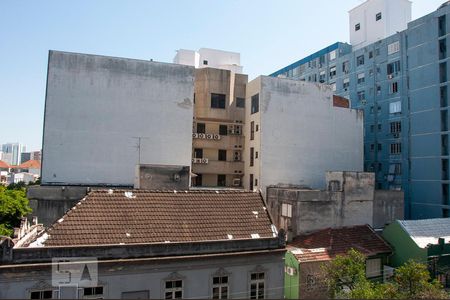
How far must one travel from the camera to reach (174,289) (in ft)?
52.5

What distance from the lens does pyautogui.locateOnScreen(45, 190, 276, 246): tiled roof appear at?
52.7ft

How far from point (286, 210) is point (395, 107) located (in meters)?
23.4

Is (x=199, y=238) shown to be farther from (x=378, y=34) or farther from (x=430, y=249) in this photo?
(x=378, y=34)

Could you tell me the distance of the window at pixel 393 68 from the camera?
153 ft

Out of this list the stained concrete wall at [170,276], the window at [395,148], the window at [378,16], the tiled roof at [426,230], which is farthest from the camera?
the window at [378,16]

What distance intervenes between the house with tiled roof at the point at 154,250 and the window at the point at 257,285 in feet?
0.15

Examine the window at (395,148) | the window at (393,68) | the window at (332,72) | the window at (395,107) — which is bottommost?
the window at (395,148)

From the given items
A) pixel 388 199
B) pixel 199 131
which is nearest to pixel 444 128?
pixel 388 199

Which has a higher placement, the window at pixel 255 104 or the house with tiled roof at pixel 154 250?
the window at pixel 255 104

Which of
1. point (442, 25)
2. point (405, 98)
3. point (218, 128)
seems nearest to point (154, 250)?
point (218, 128)

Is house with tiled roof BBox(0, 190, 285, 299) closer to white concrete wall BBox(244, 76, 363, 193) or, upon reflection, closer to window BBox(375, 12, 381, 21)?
white concrete wall BBox(244, 76, 363, 193)

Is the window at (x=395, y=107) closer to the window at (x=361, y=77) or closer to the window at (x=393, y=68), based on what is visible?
the window at (x=393, y=68)

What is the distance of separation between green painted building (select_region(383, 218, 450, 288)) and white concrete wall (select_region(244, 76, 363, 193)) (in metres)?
12.1

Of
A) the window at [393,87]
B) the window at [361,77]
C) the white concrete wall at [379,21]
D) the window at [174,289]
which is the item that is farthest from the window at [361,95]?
the window at [174,289]
